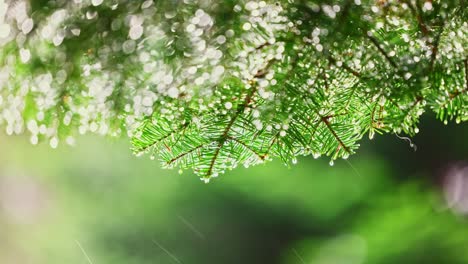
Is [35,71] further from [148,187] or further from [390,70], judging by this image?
[148,187]

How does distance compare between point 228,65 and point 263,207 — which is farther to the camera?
point 263,207

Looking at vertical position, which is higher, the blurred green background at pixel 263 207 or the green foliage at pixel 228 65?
the green foliage at pixel 228 65

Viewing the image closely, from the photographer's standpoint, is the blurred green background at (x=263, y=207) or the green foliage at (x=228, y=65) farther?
the blurred green background at (x=263, y=207)

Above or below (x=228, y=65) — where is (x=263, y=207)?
below

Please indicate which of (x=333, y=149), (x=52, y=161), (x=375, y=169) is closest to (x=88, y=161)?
(x=52, y=161)
